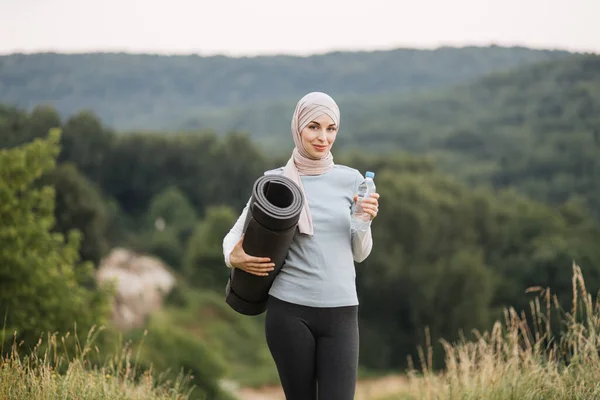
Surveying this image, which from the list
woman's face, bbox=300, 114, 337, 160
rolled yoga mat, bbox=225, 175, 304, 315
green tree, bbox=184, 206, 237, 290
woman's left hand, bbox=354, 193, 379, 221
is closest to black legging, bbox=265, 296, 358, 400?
rolled yoga mat, bbox=225, 175, 304, 315

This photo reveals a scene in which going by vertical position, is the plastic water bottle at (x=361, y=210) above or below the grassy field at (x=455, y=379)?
above

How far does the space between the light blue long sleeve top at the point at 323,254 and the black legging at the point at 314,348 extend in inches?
2.0

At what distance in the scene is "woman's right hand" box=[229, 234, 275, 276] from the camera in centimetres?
353

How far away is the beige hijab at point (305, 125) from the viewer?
3.71 meters

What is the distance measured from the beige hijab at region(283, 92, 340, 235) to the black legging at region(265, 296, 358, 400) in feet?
1.88

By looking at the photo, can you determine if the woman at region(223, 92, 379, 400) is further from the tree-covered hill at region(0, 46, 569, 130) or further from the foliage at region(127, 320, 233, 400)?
the tree-covered hill at region(0, 46, 569, 130)

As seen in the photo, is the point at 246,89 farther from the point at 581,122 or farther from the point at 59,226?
the point at 59,226

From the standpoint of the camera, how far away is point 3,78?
50719 millimetres

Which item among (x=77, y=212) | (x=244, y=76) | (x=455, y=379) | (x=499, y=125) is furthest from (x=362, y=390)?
Result: (x=244, y=76)

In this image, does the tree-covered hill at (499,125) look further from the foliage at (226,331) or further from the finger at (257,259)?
the finger at (257,259)

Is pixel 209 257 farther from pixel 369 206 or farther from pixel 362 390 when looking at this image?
pixel 369 206

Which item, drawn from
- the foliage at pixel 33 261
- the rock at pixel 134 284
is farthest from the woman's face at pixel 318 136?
the rock at pixel 134 284

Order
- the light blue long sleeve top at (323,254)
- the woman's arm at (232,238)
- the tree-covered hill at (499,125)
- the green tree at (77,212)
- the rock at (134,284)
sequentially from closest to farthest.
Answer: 1. the light blue long sleeve top at (323,254)
2. the woman's arm at (232,238)
3. the rock at (134,284)
4. the green tree at (77,212)
5. the tree-covered hill at (499,125)

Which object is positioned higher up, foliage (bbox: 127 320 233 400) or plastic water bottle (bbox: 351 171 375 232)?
plastic water bottle (bbox: 351 171 375 232)
